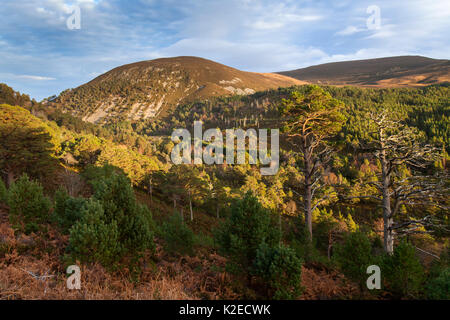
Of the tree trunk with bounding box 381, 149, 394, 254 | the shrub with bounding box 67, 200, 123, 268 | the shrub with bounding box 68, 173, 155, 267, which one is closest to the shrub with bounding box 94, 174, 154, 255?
the shrub with bounding box 68, 173, 155, 267

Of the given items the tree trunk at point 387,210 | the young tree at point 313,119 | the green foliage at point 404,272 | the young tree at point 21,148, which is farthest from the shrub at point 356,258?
the young tree at point 21,148

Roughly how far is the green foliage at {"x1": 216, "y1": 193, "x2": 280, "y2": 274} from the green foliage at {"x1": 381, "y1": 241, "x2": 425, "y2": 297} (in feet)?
12.8

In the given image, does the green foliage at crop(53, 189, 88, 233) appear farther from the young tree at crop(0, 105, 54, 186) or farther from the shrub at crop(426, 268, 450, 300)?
the young tree at crop(0, 105, 54, 186)

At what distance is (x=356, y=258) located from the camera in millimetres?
8266

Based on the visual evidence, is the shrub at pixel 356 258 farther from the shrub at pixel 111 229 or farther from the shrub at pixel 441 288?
the shrub at pixel 111 229

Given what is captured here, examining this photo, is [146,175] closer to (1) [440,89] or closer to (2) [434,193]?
(2) [434,193]

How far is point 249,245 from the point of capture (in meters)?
7.54

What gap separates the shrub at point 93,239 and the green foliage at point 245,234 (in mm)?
3674

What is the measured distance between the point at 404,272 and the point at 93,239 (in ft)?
32.8

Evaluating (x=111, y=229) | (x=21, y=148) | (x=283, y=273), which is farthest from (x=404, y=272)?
(x=21, y=148)

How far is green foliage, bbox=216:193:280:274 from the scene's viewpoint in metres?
7.39

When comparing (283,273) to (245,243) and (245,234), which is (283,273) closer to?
(245,243)

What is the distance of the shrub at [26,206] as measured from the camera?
1086 centimetres

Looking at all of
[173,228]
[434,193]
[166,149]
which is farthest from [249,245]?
[166,149]
